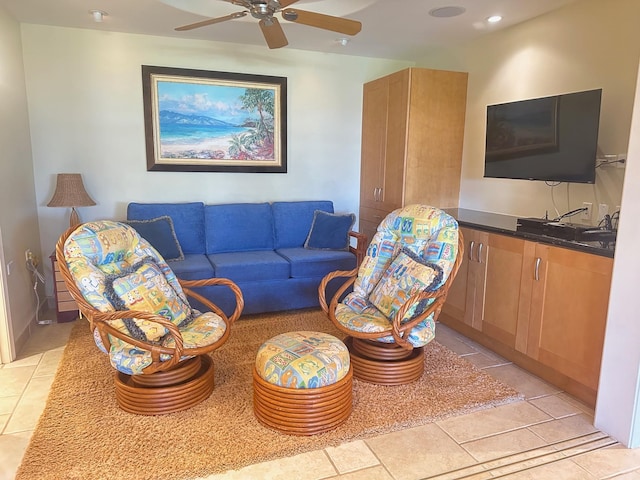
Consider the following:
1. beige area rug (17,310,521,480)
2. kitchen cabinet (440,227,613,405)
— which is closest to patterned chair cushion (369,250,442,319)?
beige area rug (17,310,521,480)

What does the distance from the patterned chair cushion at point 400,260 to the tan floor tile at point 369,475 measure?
0.80m

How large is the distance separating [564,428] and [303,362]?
4.74ft

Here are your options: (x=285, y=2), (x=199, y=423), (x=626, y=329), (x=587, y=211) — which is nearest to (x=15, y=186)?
(x=199, y=423)

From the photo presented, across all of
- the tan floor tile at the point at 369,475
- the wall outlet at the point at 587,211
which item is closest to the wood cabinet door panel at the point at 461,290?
the wall outlet at the point at 587,211

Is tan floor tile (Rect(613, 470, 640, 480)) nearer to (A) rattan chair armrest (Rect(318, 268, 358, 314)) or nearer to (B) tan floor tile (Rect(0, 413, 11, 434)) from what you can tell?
(A) rattan chair armrest (Rect(318, 268, 358, 314))

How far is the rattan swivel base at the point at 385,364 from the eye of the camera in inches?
105

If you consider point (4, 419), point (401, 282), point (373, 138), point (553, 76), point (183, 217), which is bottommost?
point (4, 419)

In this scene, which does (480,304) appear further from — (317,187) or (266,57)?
(266,57)

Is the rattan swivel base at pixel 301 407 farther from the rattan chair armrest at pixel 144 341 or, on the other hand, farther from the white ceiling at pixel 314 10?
the white ceiling at pixel 314 10

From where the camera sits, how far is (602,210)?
2.91 m

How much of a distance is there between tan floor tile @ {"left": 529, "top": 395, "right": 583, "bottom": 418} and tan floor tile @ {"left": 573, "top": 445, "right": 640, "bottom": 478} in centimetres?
32

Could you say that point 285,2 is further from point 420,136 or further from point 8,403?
point 8,403

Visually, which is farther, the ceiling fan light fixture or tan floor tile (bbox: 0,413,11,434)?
the ceiling fan light fixture

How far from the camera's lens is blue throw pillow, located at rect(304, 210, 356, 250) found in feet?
13.8
